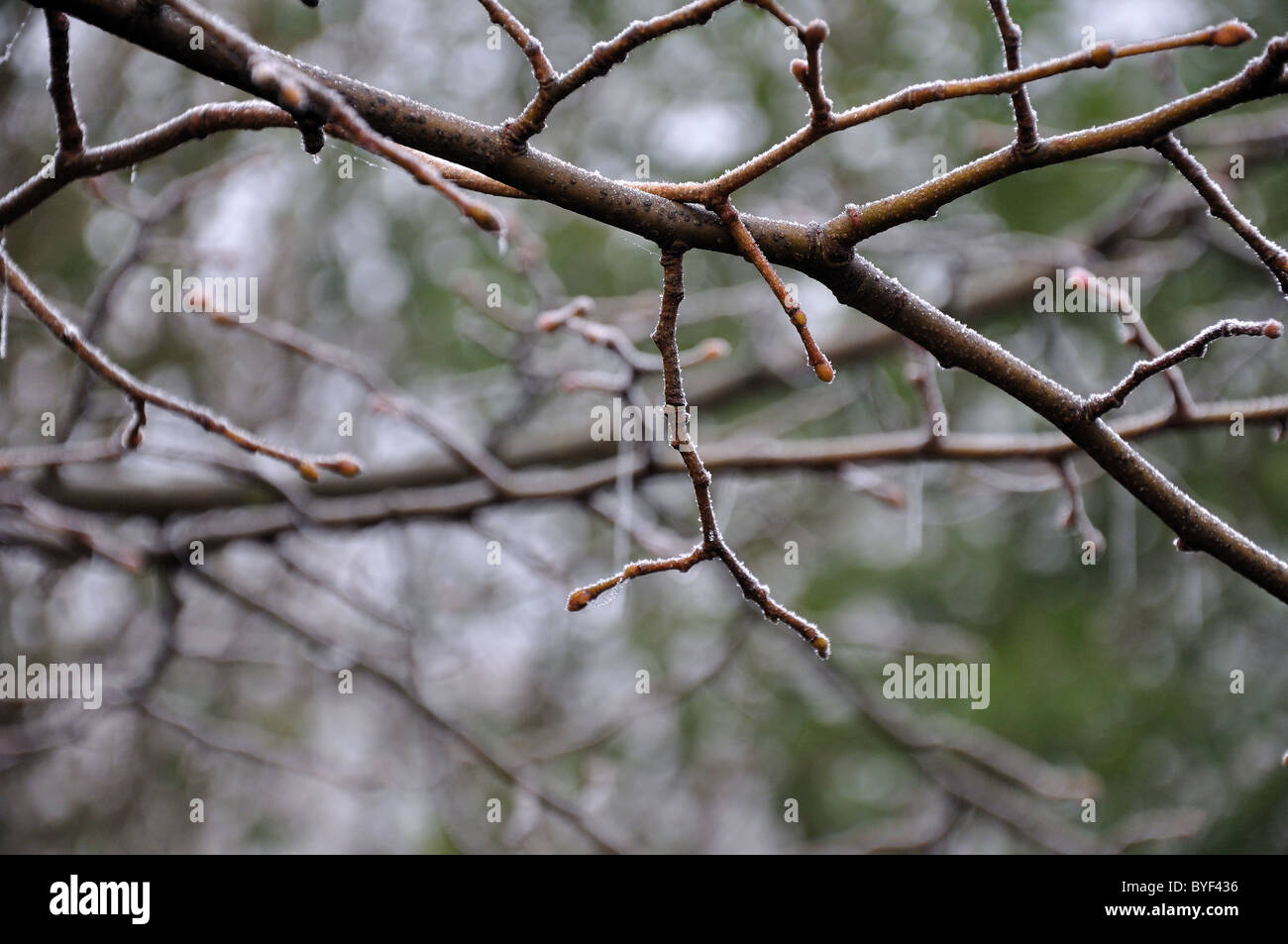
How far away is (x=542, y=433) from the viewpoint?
9.43 feet

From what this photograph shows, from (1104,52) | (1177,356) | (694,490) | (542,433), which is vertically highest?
(542,433)

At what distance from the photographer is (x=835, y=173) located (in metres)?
4.14

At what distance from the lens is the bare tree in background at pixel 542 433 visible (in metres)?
0.86

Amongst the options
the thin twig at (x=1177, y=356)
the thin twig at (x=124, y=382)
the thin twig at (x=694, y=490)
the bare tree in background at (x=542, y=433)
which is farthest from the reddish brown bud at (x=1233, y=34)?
the thin twig at (x=124, y=382)

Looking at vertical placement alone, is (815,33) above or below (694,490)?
above

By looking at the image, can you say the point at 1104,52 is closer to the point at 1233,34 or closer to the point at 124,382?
the point at 1233,34

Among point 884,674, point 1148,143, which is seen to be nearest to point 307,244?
point 884,674

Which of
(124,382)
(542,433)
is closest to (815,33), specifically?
(124,382)

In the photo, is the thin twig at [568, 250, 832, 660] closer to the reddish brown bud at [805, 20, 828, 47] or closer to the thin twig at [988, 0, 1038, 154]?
the reddish brown bud at [805, 20, 828, 47]

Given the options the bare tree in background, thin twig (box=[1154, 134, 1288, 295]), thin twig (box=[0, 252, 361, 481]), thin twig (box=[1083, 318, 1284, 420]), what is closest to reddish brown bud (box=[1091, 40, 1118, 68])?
the bare tree in background

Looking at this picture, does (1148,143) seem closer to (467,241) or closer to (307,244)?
(467,241)

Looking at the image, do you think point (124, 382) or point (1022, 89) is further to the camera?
point (124, 382)

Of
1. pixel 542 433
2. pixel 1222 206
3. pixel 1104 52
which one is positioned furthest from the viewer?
pixel 542 433

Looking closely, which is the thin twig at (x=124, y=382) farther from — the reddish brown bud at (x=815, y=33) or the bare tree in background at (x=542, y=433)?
the reddish brown bud at (x=815, y=33)
